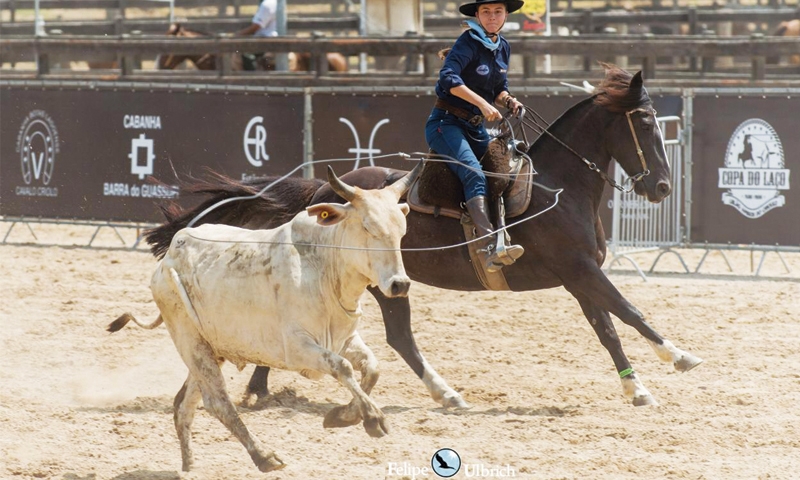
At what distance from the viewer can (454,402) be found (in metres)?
6.79

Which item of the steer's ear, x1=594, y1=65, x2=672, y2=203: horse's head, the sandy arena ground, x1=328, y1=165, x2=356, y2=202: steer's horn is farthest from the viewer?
x1=594, y1=65, x2=672, y2=203: horse's head

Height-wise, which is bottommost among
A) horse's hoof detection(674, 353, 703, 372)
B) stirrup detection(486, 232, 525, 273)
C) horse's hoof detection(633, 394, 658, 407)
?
horse's hoof detection(633, 394, 658, 407)

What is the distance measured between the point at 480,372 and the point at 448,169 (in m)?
1.54

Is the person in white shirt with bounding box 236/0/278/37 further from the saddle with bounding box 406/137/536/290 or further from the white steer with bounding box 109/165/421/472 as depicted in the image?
the white steer with bounding box 109/165/421/472

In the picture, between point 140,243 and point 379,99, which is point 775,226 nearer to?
point 379,99

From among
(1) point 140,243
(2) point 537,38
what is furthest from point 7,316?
(2) point 537,38

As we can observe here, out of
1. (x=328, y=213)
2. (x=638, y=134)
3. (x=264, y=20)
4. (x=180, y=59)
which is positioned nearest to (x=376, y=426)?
(x=328, y=213)

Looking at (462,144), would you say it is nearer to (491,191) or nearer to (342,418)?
(491,191)

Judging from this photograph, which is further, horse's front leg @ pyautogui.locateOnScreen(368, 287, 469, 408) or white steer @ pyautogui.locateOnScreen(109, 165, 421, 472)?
horse's front leg @ pyautogui.locateOnScreen(368, 287, 469, 408)

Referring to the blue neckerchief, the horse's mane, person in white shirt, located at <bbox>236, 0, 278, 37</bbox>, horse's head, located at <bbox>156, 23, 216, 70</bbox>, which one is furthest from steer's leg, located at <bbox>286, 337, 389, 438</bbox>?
horse's head, located at <bbox>156, 23, 216, 70</bbox>

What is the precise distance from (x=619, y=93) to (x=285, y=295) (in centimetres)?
280

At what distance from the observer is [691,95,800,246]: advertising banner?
408 inches

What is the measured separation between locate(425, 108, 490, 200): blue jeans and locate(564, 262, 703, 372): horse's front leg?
2.62 feet

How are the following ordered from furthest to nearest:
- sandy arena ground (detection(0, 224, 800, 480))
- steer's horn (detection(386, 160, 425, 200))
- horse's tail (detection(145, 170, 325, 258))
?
horse's tail (detection(145, 170, 325, 258)) < sandy arena ground (detection(0, 224, 800, 480)) < steer's horn (detection(386, 160, 425, 200))
